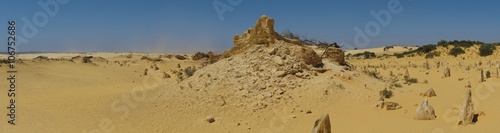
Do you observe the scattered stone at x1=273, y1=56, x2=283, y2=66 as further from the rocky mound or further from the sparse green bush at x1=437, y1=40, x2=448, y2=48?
the sparse green bush at x1=437, y1=40, x2=448, y2=48

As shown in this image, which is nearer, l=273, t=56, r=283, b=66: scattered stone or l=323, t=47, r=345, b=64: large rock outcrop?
l=273, t=56, r=283, b=66: scattered stone

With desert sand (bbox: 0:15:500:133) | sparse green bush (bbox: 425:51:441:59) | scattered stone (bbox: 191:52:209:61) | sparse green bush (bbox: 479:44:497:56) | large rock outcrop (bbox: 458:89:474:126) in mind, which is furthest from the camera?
scattered stone (bbox: 191:52:209:61)

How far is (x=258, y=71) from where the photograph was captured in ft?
37.7

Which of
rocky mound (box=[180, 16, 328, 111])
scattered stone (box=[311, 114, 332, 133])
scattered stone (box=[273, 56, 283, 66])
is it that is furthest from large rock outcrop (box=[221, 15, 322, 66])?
scattered stone (box=[311, 114, 332, 133])

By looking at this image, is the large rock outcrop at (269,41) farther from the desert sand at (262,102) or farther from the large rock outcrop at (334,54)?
the large rock outcrop at (334,54)

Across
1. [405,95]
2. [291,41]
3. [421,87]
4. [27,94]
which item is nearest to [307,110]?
[405,95]

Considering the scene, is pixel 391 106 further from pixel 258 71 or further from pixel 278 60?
pixel 258 71

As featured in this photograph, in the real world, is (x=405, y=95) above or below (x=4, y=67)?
below

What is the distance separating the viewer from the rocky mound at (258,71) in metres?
10.5

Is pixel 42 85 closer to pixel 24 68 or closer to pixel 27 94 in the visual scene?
pixel 27 94

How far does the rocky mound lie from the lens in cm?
1048

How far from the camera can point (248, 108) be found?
9.84m

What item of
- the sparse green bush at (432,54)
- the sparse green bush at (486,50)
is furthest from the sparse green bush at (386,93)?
the sparse green bush at (432,54)

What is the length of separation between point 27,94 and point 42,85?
3.22m
